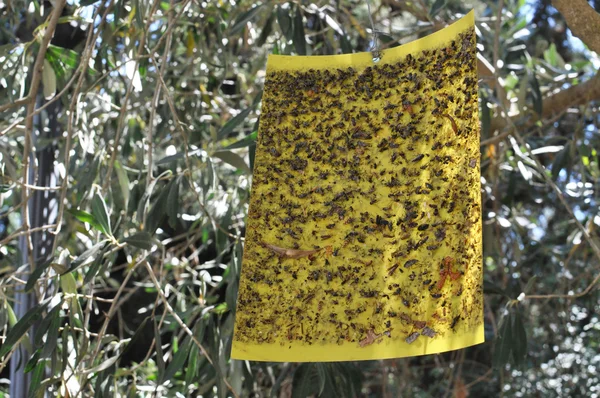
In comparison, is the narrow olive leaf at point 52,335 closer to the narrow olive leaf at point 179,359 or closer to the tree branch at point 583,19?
the narrow olive leaf at point 179,359

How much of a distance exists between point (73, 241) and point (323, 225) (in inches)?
49.8

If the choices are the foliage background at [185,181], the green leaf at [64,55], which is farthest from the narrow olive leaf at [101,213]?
the green leaf at [64,55]

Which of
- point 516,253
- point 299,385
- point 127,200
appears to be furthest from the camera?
point 516,253

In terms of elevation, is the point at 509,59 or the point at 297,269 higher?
the point at 509,59

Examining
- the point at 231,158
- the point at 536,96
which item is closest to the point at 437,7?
the point at 536,96

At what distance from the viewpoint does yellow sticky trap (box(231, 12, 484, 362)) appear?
64 centimetres

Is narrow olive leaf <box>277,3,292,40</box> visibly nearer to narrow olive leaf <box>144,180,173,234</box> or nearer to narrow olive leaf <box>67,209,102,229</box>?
narrow olive leaf <box>144,180,173,234</box>

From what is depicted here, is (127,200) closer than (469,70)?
No

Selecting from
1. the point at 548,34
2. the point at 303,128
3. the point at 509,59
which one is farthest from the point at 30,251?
the point at 548,34

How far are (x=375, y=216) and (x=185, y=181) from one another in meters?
0.88

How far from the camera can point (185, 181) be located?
4.87ft

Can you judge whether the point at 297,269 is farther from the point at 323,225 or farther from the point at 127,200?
the point at 127,200

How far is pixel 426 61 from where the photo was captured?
0.69 m

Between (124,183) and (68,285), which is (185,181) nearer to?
(124,183)
